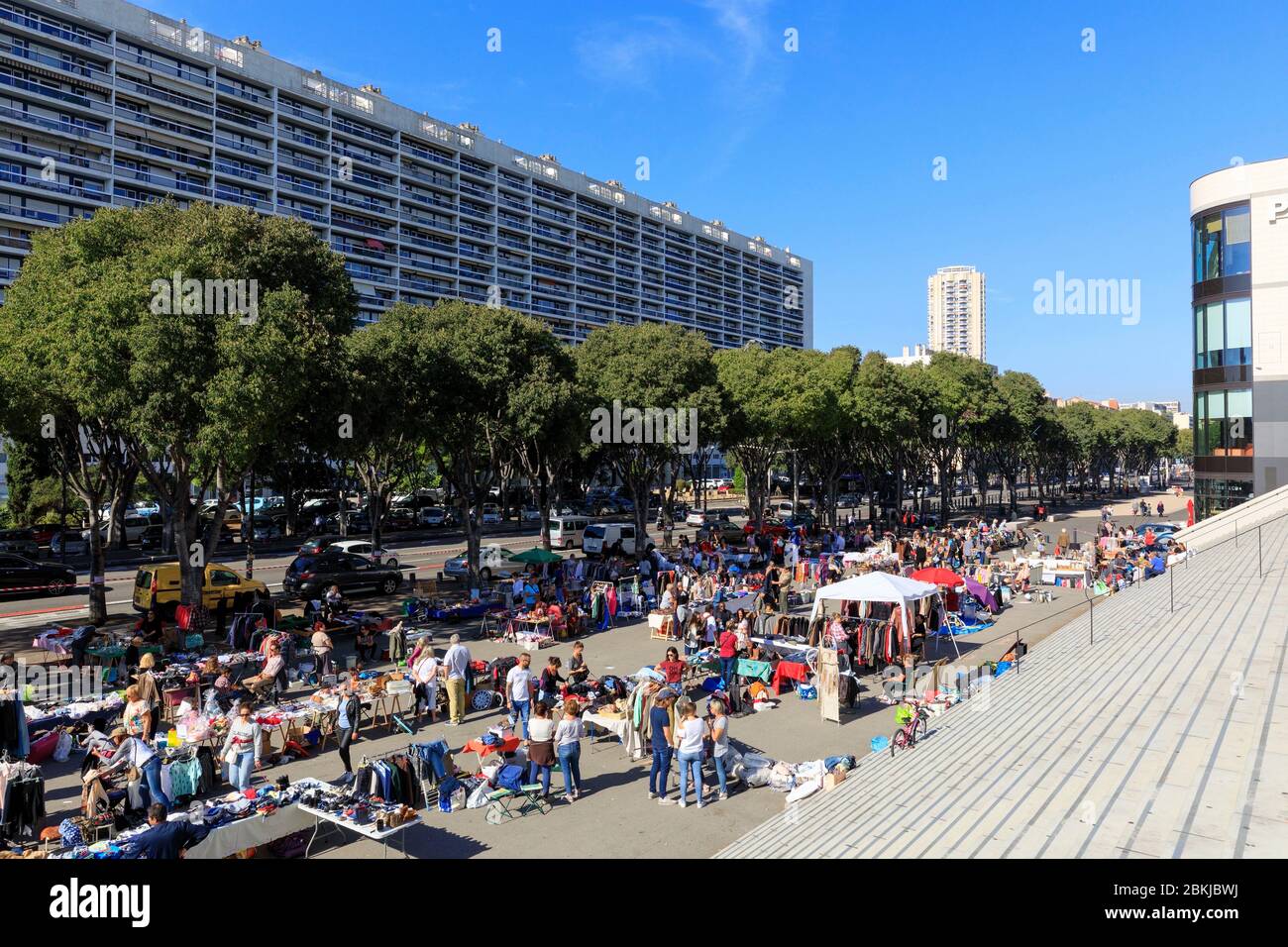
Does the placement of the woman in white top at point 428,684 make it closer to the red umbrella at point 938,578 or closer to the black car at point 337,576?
the red umbrella at point 938,578

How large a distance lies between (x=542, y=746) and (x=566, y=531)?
31.8 m

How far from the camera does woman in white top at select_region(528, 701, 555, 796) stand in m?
10.2

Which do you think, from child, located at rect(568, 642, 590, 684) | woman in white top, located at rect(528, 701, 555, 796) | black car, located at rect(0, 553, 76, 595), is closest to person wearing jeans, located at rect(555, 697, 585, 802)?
woman in white top, located at rect(528, 701, 555, 796)

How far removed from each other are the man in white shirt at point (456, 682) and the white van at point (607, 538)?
21269mm

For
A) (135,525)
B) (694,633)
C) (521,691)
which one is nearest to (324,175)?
(135,525)

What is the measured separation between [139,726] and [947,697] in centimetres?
1243

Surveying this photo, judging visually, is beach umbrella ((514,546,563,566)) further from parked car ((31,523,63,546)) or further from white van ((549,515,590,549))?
parked car ((31,523,63,546))

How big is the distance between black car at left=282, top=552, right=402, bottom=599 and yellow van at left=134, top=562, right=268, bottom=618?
2932mm

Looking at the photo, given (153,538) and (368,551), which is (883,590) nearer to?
(368,551)

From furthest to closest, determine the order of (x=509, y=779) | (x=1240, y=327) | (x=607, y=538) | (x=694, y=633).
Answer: (x=607, y=538), (x=1240, y=327), (x=694, y=633), (x=509, y=779)

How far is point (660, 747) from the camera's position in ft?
33.2

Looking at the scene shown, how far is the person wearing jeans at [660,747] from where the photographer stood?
994cm

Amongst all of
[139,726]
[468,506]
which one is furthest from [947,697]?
[468,506]
